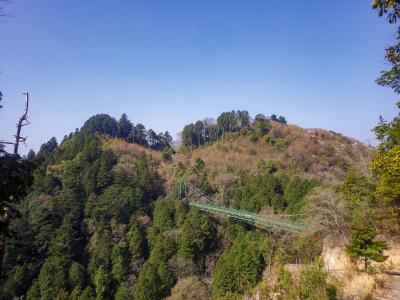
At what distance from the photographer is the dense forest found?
334 inches

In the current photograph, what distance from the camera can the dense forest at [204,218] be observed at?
8.48 meters

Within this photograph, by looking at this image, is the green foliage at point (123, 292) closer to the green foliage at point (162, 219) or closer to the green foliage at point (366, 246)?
the green foliage at point (162, 219)

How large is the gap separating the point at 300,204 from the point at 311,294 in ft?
55.1

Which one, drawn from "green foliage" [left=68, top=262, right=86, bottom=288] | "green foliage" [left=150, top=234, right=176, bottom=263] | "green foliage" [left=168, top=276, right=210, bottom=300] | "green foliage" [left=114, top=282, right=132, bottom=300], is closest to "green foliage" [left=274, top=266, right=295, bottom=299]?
"green foliage" [left=168, top=276, right=210, bottom=300]

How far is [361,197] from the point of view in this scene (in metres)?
10.8

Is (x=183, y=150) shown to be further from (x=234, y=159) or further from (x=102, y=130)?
(x=102, y=130)

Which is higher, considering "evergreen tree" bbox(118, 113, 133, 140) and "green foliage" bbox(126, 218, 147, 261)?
"evergreen tree" bbox(118, 113, 133, 140)

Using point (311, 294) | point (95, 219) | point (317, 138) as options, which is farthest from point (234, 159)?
point (311, 294)

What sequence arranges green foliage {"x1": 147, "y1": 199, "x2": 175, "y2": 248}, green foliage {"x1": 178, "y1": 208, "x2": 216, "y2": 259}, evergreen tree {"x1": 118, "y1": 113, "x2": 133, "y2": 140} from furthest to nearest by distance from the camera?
evergreen tree {"x1": 118, "y1": 113, "x2": 133, "y2": 140} → green foliage {"x1": 147, "y1": 199, "x2": 175, "y2": 248} → green foliage {"x1": 178, "y1": 208, "x2": 216, "y2": 259}

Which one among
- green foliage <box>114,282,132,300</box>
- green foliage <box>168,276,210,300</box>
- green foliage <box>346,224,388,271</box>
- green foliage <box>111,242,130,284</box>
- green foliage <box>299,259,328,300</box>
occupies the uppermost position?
green foliage <box>346,224,388,271</box>

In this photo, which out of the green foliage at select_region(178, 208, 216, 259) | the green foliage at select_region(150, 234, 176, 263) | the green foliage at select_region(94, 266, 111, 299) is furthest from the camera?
the green foliage at select_region(178, 208, 216, 259)

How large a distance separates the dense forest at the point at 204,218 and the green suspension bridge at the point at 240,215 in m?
0.34

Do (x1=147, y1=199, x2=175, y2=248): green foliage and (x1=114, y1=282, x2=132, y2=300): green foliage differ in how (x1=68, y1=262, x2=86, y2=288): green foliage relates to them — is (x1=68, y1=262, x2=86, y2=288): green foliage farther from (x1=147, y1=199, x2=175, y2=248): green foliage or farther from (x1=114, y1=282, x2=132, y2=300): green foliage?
(x1=147, y1=199, x2=175, y2=248): green foliage

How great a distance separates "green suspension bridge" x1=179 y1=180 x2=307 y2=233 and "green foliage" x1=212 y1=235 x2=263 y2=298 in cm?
173
